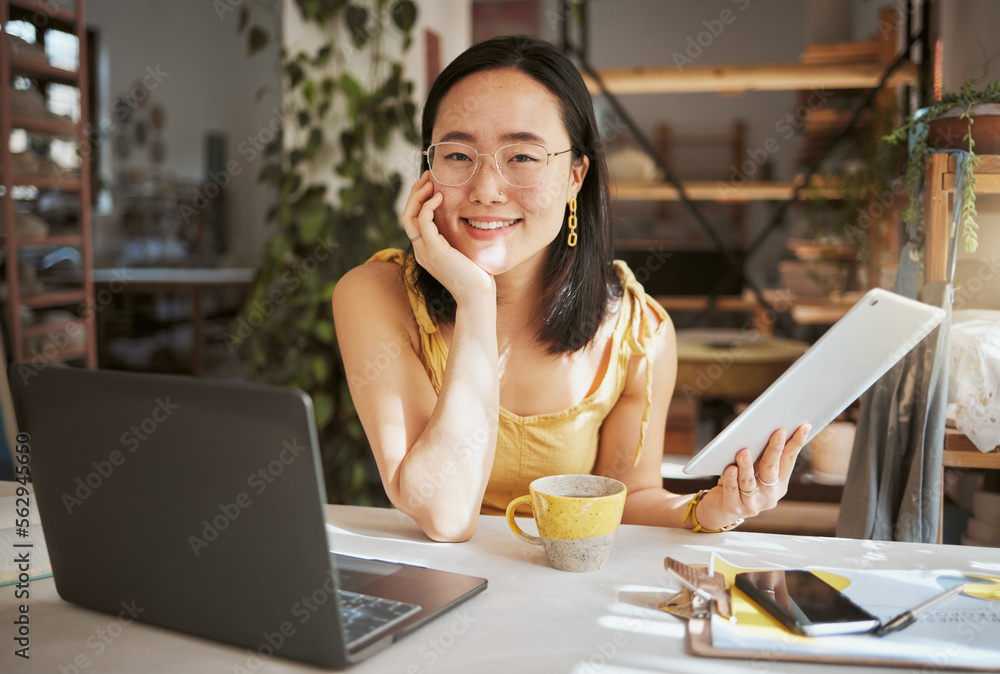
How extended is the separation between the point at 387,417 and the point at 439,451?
0.33ft

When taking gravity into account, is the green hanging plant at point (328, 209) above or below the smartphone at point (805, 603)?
above

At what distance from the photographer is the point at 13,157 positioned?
9.77ft

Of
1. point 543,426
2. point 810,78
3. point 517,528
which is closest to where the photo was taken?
point 517,528

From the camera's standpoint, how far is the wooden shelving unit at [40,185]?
2906 mm

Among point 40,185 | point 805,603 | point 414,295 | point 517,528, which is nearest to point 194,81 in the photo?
point 40,185

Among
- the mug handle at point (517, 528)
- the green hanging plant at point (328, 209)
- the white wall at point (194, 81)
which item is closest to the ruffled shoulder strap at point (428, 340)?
the mug handle at point (517, 528)

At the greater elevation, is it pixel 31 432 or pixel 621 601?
pixel 31 432

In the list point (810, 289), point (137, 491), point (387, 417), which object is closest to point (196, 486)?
point (137, 491)

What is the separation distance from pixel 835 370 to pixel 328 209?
2138mm

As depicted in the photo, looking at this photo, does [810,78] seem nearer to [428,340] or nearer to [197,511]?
[428,340]

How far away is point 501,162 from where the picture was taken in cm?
117

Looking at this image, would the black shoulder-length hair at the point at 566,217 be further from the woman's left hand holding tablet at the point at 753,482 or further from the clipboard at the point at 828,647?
the clipboard at the point at 828,647

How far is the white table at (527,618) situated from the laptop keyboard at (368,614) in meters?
0.02

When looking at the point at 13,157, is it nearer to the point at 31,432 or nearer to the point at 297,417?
the point at 31,432
